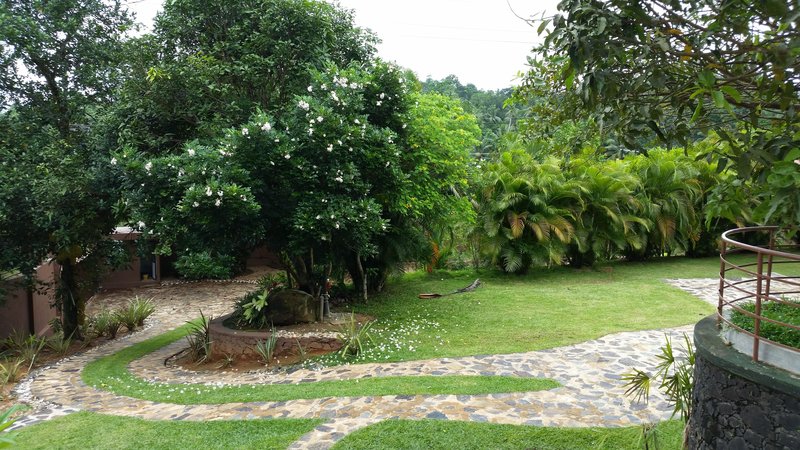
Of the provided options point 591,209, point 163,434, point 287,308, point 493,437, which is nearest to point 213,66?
point 287,308

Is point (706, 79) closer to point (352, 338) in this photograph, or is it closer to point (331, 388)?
point (331, 388)

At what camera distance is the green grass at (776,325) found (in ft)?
11.5

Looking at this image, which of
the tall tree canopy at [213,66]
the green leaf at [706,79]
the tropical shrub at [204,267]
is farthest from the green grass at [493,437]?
the tropical shrub at [204,267]

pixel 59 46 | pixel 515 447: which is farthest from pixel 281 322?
pixel 59 46

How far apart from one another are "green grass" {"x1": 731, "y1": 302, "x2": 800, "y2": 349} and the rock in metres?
5.99

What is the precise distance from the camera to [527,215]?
12.5 m

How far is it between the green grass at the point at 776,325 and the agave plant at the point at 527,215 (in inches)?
310

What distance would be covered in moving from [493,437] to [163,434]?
10.0 feet

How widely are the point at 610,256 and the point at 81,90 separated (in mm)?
12597

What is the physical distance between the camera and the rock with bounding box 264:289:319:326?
837cm

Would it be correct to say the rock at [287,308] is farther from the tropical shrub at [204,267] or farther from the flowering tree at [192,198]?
the tropical shrub at [204,267]

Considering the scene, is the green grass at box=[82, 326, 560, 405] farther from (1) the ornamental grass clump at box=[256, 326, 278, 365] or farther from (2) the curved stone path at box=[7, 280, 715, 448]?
(1) the ornamental grass clump at box=[256, 326, 278, 365]

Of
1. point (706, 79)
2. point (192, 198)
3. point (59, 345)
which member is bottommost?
point (59, 345)

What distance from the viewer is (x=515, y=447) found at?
14.4 feet
